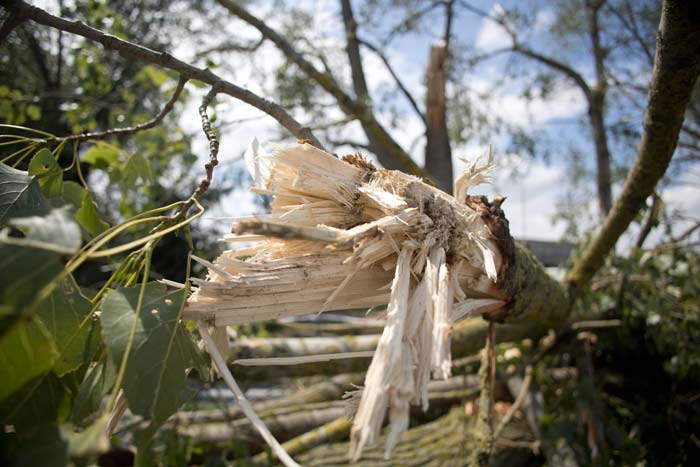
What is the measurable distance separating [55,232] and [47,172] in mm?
491

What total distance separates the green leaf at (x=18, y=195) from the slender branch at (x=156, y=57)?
1.05 ft

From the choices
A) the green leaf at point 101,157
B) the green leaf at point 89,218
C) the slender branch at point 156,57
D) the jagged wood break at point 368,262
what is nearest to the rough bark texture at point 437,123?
the green leaf at point 101,157

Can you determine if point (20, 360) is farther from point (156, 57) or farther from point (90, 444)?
point (156, 57)

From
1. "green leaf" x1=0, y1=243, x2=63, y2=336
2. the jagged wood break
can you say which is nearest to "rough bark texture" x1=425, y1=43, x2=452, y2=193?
the jagged wood break

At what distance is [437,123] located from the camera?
3.70 m

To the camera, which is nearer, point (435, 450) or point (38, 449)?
point (38, 449)

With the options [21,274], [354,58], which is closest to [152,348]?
[21,274]

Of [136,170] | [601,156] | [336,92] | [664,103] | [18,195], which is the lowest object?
[18,195]

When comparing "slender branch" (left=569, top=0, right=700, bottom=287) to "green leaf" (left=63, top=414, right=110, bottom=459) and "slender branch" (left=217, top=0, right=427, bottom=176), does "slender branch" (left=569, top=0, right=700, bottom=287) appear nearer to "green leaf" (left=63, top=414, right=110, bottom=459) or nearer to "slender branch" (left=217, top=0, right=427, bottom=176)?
"slender branch" (left=217, top=0, right=427, bottom=176)

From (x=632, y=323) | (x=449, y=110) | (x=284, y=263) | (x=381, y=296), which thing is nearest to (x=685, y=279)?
(x=632, y=323)

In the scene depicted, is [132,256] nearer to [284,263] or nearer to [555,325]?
[284,263]

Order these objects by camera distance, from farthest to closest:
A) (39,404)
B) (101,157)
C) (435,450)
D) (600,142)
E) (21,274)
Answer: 1. (600,142)
2. (435,450)
3. (101,157)
4. (39,404)
5. (21,274)

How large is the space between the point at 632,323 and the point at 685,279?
1.12ft

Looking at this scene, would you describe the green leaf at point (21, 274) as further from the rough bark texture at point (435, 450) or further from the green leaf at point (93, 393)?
the rough bark texture at point (435, 450)
